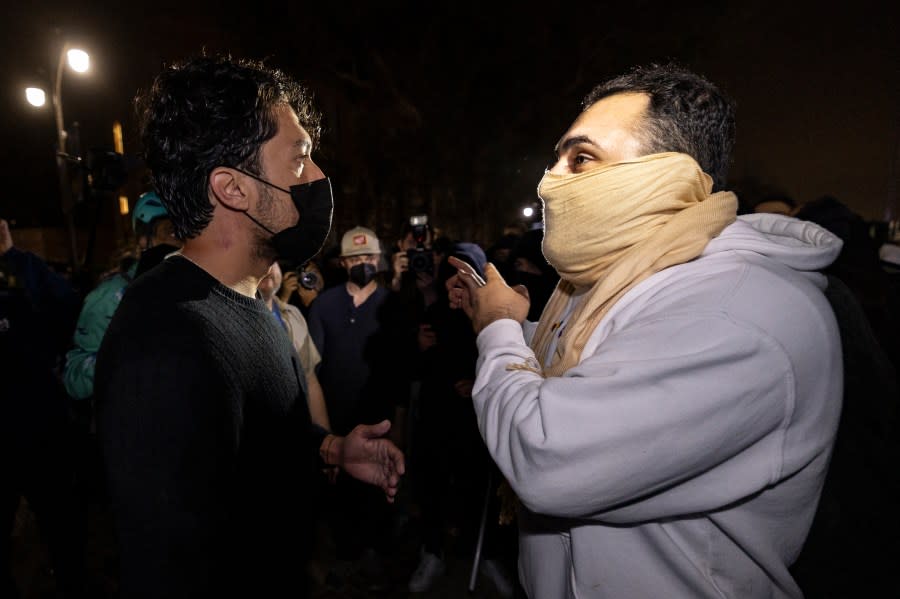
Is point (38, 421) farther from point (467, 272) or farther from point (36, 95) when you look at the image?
point (36, 95)

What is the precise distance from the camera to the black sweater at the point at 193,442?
1201 mm

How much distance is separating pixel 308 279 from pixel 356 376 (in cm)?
187

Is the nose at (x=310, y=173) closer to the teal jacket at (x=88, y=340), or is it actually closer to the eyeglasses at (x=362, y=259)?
the teal jacket at (x=88, y=340)

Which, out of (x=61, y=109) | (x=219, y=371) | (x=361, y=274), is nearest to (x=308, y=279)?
(x=361, y=274)

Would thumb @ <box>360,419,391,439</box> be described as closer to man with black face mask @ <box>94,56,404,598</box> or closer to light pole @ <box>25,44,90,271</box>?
man with black face mask @ <box>94,56,404,598</box>

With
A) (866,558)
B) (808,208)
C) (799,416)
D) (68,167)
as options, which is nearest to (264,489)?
(799,416)

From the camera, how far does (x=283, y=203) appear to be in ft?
5.72

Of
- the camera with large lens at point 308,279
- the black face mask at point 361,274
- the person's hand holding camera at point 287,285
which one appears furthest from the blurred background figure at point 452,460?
the camera with large lens at point 308,279

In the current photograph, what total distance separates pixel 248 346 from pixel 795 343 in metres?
1.57

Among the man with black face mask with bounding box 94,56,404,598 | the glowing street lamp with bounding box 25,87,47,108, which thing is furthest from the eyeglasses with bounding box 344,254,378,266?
the glowing street lamp with bounding box 25,87,47,108

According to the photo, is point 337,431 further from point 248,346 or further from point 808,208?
point 808,208

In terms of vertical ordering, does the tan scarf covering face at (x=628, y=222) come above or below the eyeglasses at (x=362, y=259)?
above

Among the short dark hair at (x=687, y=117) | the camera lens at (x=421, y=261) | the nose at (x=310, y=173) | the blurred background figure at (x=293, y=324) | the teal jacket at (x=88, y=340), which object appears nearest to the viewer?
the short dark hair at (x=687, y=117)

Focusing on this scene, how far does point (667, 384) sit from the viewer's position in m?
1.10
